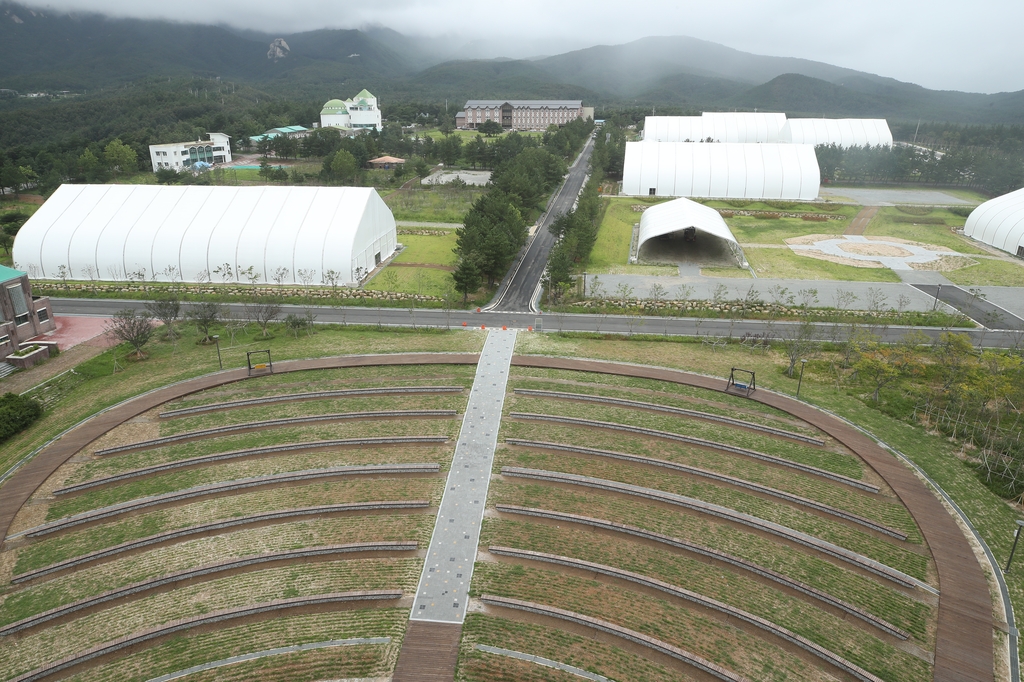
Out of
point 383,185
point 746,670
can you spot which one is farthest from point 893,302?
point 383,185

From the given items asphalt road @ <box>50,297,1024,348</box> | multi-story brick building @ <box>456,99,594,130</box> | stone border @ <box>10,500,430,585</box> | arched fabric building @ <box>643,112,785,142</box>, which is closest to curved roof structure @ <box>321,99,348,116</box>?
multi-story brick building @ <box>456,99,594,130</box>

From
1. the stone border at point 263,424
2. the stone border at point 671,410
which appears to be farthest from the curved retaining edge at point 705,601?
the stone border at point 671,410

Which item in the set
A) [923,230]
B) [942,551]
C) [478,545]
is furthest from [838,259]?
[478,545]

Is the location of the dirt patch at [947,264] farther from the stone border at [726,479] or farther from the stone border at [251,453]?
the stone border at [251,453]

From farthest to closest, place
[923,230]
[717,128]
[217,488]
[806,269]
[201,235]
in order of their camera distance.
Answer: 1. [717,128]
2. [923,230]
3. [806,269]
4. [201,235]
5. [217,488]

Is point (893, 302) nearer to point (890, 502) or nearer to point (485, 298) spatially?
point (890, 502)

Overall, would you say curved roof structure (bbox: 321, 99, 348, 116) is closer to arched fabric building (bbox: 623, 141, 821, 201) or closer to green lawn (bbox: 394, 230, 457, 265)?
arched fabric building (bbox: 623, 141, 821, 201)

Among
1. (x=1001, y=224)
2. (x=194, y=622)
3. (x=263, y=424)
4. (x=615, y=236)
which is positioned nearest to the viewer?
(x=194, y=622)

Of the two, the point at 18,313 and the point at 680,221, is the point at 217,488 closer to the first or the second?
the point at 18,313
